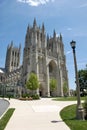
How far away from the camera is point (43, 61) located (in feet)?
250

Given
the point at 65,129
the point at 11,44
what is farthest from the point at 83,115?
the point at 11,44

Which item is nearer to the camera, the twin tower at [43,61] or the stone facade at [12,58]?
the twin tower at [43,61]

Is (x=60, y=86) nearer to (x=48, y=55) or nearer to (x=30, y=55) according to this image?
(x=48, y=55)

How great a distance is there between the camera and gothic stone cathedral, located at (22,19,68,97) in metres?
71.6

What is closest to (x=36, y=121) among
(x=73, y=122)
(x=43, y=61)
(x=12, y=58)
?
(x=73, y=122)

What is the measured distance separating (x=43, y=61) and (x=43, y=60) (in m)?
0.52

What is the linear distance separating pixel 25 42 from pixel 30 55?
1249cm

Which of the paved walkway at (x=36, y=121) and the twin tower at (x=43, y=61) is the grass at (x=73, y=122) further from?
the twin tower at (x=43, y=61)

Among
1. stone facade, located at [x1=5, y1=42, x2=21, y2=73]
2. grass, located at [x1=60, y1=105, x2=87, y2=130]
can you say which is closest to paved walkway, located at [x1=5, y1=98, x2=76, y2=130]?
grass, located at [x1=60, y1=105, x2=87, y2=130]

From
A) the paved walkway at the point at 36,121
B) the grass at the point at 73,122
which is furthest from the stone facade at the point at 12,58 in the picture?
the grass at the point at 73,122

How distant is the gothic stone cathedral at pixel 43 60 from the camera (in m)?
71.6

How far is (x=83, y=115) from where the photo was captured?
34.2 feet

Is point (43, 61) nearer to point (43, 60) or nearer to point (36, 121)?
point (43, 60)

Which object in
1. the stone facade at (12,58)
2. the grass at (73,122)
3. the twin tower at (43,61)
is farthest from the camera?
the stone facade at (12,58)
